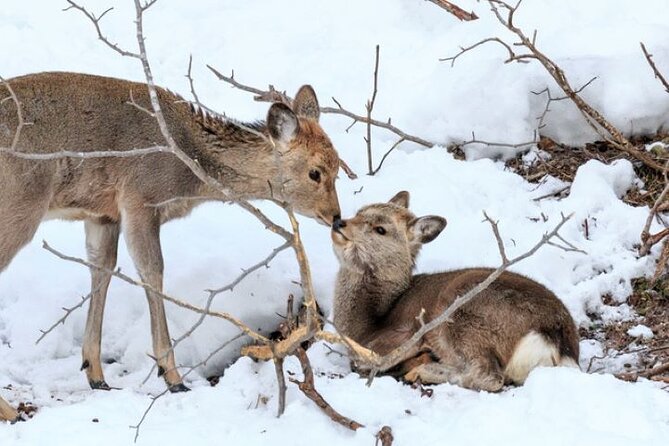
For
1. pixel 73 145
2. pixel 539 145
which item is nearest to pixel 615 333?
pixel 539 145

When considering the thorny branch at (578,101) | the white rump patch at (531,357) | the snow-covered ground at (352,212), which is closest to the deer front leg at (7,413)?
the snow-covered ground at (352,212)

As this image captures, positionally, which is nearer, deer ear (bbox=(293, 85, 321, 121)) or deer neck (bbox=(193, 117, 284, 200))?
deer neck (bbox=(193, 117, 284, 200))

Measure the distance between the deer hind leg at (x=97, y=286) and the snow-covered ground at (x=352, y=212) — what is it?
131 mm

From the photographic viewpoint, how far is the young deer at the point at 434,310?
7.19 m

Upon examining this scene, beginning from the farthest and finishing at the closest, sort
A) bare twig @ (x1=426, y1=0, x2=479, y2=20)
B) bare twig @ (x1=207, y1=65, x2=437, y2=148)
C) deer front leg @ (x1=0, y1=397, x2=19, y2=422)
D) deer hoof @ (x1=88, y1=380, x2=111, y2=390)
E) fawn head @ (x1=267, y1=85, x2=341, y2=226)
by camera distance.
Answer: bare twig @ (x1=426, y1=0, x2=479, y2=20), bare twig @ (x1=207, y1=65, x2=437, y2=148), fawn head @ (x1=267, y1=85, x2=341, y2=226), deer hoof @ (x1=88, y1=380, x2=111, y2=390), deer front leg @ (x1=0, y1=397, x2=19, y2=422)

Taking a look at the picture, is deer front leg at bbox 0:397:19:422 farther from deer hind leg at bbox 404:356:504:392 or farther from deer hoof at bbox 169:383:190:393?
deer hind leg at bbox 404:356:504:392

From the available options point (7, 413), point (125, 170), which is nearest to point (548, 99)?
point (125, 170)

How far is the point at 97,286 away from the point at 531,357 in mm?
2746

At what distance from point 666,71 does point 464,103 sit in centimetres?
167

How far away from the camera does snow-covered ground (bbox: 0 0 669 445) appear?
642 cm

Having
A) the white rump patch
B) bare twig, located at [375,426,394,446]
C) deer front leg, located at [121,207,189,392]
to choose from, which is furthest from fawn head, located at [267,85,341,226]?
bare twig, located at [375,426,394,446]

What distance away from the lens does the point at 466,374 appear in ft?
23.9

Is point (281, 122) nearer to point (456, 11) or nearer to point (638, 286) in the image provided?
point (638, 286)

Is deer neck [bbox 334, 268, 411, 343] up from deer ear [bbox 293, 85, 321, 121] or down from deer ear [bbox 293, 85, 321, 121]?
down
